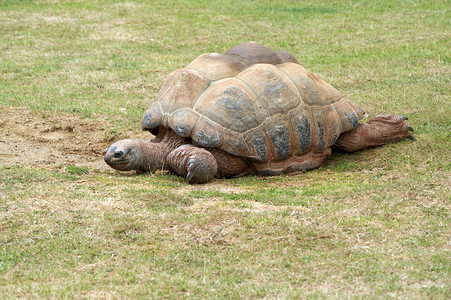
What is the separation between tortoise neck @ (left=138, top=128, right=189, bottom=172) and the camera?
20.4ft

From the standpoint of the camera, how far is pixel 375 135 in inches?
270

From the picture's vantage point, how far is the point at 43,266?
4.08 meters

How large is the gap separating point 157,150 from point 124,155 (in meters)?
0.36

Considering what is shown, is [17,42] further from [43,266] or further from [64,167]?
[43,266]

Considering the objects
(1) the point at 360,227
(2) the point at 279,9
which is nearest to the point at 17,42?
(2) the point at 279,9

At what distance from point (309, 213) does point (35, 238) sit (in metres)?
1.98

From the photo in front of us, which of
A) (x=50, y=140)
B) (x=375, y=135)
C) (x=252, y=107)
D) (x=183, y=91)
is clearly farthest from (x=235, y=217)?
(x=50, y=140)

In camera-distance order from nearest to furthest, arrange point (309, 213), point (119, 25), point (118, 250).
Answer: point (118, 250) < point (309, 213) < point (119, 25)

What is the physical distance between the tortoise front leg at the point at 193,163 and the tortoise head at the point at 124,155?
0.32 m

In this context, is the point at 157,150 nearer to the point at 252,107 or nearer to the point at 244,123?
the point at 244,123

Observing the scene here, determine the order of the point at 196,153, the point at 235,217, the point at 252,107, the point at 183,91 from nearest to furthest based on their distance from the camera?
the point at 235,217 < the point at 196,153 < the point at 252,107 < the point at 183,91

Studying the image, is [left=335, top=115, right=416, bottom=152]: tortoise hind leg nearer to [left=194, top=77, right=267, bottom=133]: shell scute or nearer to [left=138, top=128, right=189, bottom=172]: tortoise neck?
[left=194, top=77, right=267, bottom=133]: shell scute

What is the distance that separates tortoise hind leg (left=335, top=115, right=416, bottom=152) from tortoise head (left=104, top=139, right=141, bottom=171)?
220 centimetres

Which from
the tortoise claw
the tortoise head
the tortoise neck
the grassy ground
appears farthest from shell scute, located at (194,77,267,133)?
the tortoise claw
